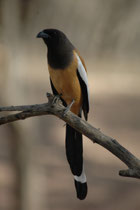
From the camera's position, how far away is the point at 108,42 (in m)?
3.13

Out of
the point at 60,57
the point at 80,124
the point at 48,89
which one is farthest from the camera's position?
the point at 48,89

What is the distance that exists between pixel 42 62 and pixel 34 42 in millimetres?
364

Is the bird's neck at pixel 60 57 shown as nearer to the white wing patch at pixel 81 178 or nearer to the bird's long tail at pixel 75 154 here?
the bird's long tail at pixel 75 154

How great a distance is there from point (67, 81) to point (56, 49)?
0.43 ft

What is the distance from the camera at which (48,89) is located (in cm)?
408

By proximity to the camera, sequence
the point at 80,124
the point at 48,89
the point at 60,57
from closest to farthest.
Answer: the point at 80,124, the point at 60,57, the point at 48,89

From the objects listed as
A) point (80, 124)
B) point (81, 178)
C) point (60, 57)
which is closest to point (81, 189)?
point (81, 178)

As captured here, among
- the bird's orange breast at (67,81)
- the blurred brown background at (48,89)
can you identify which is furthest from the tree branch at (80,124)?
the blurred brown background at (48,89)

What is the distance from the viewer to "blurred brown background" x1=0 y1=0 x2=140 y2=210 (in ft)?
9.55

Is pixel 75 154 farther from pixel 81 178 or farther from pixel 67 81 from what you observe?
pixel 67 81

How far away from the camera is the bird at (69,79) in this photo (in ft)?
6.43

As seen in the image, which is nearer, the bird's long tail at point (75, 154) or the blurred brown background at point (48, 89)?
the bird's long tail at point (75, 154)

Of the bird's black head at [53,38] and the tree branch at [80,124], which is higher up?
the bird's black head at [53,38]

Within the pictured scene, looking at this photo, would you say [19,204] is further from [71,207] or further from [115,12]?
[115,12]
